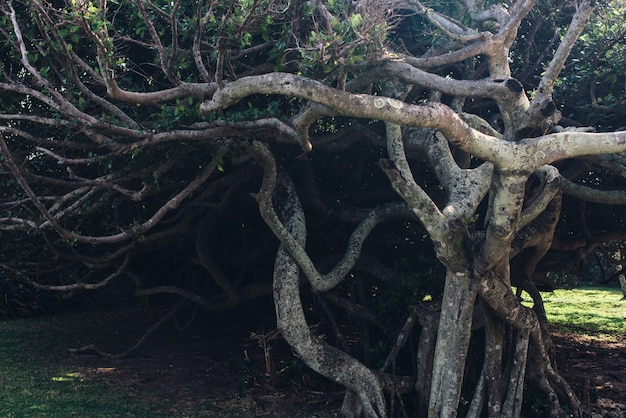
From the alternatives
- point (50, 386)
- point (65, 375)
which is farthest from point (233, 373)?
point (50, 386)

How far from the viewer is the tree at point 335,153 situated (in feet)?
22.0

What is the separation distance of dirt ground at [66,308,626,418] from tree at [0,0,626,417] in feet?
2.96

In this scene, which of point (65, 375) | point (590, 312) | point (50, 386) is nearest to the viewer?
point (50, 386)

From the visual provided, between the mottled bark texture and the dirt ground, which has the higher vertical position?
the mottled bark texture

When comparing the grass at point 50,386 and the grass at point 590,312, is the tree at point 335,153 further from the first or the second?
the grass at point 590,312

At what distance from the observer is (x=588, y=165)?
30.2ft

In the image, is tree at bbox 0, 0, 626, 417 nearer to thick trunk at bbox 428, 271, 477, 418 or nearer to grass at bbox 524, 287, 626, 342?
thick trunk at bbox 428, 271, 477, 418

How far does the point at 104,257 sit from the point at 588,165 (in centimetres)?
654

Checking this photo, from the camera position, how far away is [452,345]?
23.8ft

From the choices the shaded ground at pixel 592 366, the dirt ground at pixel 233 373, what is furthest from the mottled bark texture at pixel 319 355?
the shaded ground at pixel 592 366

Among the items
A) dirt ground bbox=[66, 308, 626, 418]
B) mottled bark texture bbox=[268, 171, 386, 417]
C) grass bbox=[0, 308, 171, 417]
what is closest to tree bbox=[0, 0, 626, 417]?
mottled bark texture bbox=[268, 171, 386, 417]

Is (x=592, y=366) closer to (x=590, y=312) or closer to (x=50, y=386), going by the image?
(x=50, y=386)

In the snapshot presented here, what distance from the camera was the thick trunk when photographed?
7.12 metres

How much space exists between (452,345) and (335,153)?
4386mm
